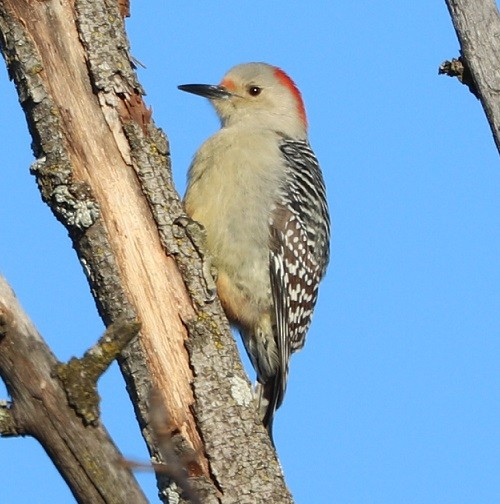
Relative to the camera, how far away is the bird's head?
8.20 m

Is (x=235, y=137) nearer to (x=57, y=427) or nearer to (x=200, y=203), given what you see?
(x=200, y=203)

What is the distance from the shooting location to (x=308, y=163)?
778 centimetres

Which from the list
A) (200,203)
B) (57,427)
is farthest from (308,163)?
(57,427)

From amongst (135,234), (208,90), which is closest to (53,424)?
(135,234)

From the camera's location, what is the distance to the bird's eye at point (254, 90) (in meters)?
8.40

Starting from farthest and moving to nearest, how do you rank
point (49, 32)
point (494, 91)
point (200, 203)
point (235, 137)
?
point (235, 137) < point (200, 203) < point (49, 32) < point (494, 91)

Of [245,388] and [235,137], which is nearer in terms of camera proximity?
[245,388]

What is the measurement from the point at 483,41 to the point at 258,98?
3.79m

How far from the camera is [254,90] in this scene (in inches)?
331

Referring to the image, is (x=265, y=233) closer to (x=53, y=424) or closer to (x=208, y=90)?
(x=208, y=90)

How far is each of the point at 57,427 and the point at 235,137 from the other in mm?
3985

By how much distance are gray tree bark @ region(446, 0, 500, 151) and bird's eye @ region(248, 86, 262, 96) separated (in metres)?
3.74

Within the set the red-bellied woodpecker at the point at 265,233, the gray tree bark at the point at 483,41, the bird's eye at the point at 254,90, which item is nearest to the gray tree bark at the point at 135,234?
the red-bellied woodpecker at the point at 265,233

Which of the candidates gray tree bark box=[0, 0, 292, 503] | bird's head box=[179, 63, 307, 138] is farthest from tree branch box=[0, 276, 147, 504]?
bird's head box=[179, 63, 307, 138]
